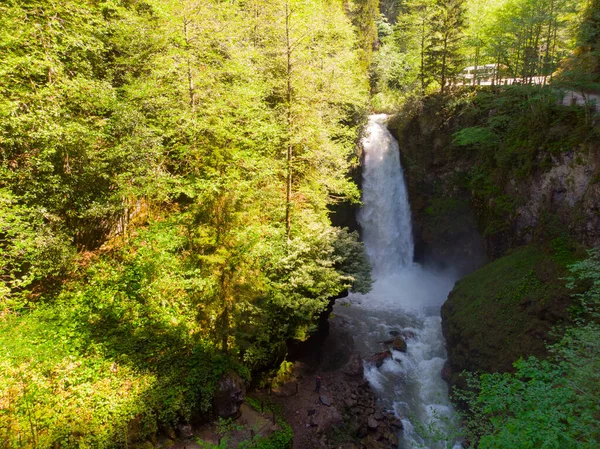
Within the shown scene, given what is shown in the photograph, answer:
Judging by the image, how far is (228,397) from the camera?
35.8 ft

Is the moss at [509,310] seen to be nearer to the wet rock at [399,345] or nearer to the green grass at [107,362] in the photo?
the wet rock at [399,345]

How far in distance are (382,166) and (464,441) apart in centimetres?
1856

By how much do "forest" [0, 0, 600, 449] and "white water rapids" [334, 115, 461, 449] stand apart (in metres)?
3.41

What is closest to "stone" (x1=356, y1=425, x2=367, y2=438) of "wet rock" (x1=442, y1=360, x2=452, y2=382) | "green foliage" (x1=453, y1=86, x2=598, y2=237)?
"wet rock" (x1=442, y1=360, x2=452, y2=382)

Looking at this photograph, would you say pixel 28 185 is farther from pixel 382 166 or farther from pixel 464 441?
pixel 382 166

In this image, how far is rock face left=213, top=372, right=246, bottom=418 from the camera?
10.8 metres

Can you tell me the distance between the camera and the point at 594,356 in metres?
7.71

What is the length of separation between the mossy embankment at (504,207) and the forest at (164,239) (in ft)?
2.04

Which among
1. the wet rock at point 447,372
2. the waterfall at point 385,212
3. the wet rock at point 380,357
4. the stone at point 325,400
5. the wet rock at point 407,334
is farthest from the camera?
the waterfall at point 385,212

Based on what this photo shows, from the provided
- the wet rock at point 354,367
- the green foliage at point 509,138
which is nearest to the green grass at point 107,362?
the wet rock at point 354,367

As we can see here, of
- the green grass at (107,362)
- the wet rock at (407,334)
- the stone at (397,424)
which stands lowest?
the stone at (397,424)

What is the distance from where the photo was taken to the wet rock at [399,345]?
1800 centimetres

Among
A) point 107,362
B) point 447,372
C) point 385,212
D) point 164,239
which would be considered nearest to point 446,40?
point 385,212

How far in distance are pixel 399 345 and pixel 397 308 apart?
4035mm
